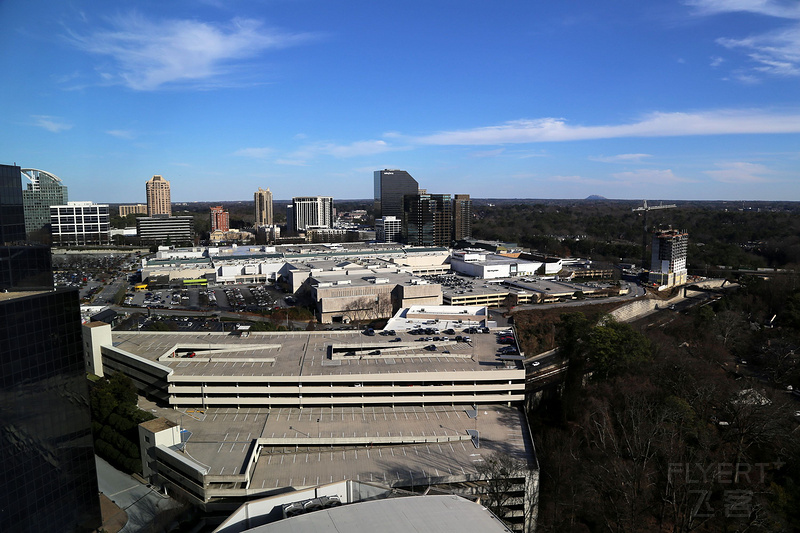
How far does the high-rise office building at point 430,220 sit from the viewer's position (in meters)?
47.3

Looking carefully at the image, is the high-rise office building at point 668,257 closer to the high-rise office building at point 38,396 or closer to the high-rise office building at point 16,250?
the high-rise office building at point 38,396

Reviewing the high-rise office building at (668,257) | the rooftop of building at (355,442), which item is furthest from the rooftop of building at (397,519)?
the high-rise office building at (668,257)

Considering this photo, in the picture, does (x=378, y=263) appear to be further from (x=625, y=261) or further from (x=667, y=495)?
(x=667, y=495)

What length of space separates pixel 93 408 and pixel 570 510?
10.4 meters

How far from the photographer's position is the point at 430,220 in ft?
155

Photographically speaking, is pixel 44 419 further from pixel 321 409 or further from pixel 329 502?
pixel 321 409

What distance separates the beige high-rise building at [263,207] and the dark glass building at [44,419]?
230 feet

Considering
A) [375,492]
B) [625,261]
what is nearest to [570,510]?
[375,492]

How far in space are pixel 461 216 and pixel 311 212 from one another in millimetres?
22765

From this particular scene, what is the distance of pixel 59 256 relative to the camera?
132ft

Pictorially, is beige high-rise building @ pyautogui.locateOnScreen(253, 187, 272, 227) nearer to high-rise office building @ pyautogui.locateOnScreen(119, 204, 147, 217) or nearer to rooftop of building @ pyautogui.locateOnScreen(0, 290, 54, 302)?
high-rise office building @ pyautogui.locateOnScreen(119, 204, 147, 217)

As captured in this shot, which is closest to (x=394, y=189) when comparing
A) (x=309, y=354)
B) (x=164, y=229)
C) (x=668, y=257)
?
(x=164, y=229)

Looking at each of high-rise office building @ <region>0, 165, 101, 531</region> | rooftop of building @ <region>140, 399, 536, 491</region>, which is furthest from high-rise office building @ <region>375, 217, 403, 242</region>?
high-rise office building @ <region>0, 165, 101, 531</region>

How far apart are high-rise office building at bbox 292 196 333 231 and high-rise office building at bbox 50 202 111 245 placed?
2223 cm
